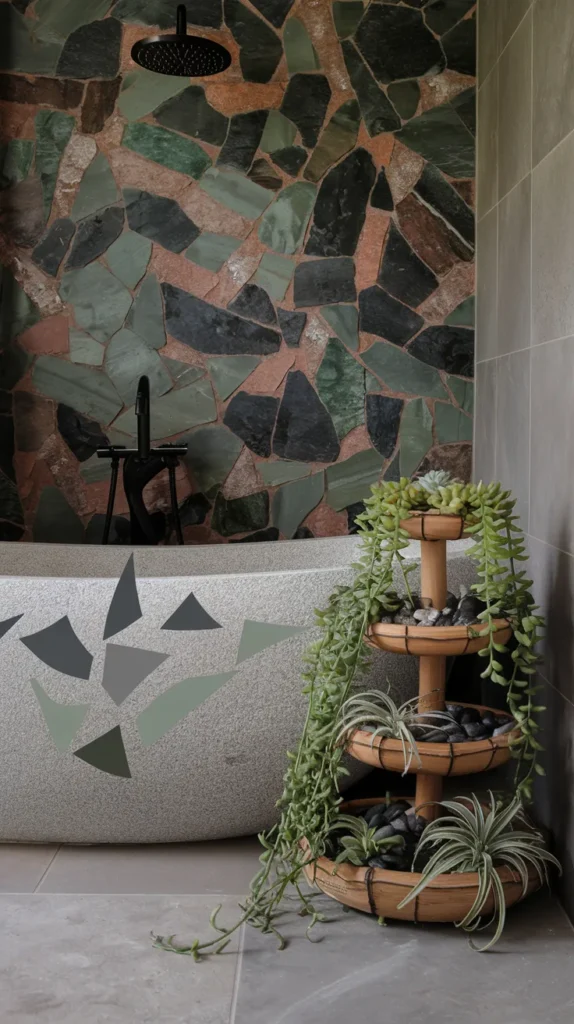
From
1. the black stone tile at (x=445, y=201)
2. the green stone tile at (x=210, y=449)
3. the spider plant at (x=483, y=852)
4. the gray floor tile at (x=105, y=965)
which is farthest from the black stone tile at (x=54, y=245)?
the spider plant at (x=483, y=852)

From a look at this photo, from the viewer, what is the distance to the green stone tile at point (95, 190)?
3.29m

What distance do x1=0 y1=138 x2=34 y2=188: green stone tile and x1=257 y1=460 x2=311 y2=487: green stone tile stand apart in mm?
1281

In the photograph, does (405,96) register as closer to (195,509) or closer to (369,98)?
(369,98)

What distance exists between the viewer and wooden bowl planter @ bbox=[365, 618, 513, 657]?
1.85m

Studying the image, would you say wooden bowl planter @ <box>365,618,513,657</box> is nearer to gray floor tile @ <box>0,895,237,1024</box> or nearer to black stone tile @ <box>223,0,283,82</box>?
gray floor tile @ <box>0,895,237,1024</box>

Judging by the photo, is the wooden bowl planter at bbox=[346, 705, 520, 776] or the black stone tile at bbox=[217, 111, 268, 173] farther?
the black stone tile at bbox=[217, 111, 268, 173]

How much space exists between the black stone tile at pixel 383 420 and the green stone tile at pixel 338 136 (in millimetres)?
807

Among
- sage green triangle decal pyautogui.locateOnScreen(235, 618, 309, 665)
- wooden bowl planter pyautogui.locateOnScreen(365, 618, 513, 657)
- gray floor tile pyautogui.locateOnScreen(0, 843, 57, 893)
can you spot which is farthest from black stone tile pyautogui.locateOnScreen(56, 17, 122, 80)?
gray floor tile pyautogui.locateOnScreen(0, 843, 57, 893)

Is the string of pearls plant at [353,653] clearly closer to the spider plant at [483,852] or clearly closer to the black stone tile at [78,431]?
the spider plant at [483,852]

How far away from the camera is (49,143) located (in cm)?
329

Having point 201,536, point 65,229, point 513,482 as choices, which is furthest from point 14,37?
point 513,482

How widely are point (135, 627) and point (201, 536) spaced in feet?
4.38

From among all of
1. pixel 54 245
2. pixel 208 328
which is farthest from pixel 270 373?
pixel 54 245

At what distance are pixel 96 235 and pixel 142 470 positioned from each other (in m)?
0.84
